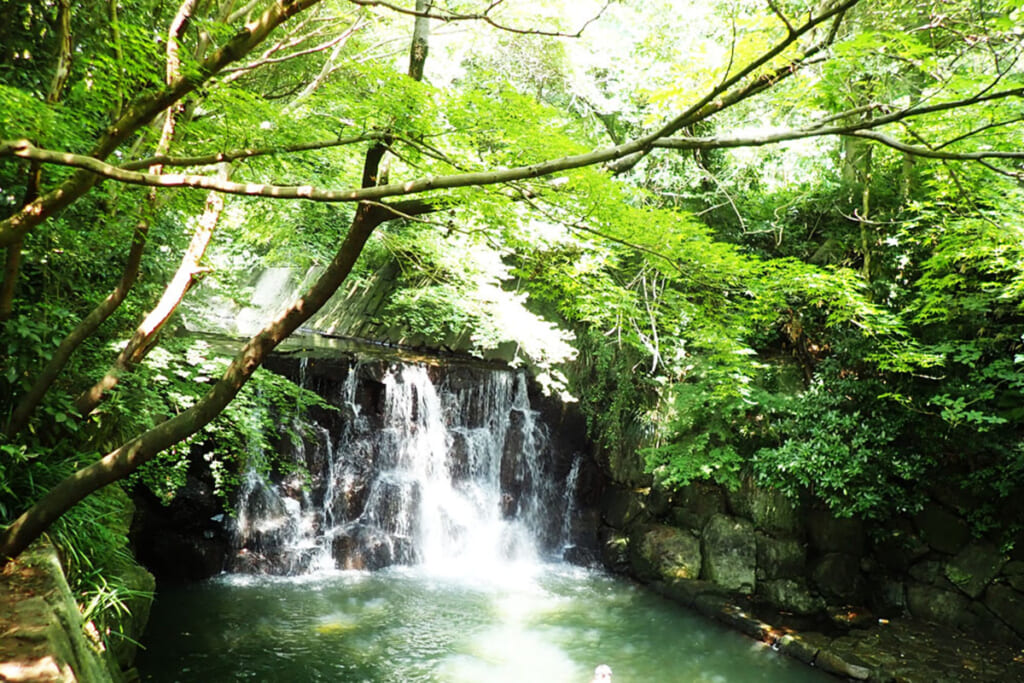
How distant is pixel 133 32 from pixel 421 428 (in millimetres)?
7725

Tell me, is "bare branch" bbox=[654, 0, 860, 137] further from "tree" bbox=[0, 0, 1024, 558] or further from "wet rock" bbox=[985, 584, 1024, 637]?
"wet rock" bbox=[985, 584, 1024, 637]

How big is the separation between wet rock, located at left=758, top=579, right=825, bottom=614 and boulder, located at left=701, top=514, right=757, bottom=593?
20 cm

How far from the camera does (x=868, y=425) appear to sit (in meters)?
8.13

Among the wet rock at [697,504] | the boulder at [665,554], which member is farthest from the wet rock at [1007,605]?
the boulder at [665,554]

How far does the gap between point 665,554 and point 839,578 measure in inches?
87.9

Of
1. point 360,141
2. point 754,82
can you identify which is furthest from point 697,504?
point 754,82

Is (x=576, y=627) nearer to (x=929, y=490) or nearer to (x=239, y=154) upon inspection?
(x=929, y=490)

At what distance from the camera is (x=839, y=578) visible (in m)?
8.34

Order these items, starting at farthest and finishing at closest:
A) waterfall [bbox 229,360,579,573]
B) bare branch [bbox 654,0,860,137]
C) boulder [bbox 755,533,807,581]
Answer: waterfall [bbox 229,360,579,573]
boulder [bbox 755,533,807,581]
bare branch [bbox 654,0,860,137]

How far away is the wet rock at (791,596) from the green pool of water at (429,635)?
2.78 feet

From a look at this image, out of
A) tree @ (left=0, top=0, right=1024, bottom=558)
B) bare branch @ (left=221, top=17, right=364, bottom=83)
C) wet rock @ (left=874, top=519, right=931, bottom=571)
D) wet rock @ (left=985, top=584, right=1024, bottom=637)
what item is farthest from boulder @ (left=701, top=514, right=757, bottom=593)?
bare branch @ (left=221, top=17, right=364, bottom=83)

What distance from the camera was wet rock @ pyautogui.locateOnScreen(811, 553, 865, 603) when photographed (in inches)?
325

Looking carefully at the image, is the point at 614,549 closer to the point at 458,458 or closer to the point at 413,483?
the point at 458,458

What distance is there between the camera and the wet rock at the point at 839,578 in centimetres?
827
